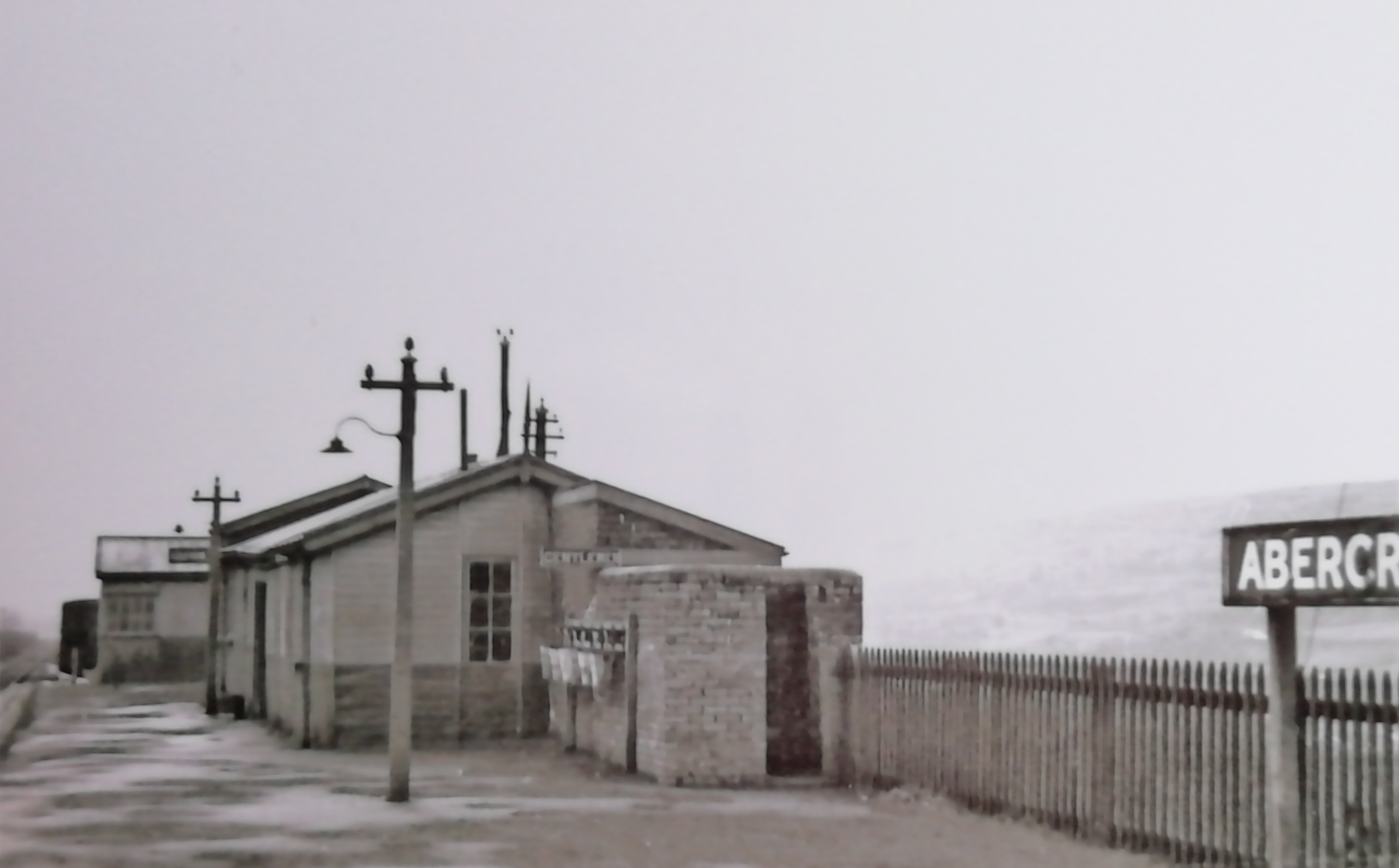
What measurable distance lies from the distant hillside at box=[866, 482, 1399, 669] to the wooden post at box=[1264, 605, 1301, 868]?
152 ft

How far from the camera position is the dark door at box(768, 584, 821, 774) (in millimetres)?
15750

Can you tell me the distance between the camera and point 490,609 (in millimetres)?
19953

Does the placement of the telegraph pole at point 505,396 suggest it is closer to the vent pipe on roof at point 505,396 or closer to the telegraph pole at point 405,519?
the vent pipe on roof at point 505,396

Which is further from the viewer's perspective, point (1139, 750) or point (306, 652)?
point (306, 652)

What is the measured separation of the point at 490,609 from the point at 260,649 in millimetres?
6826

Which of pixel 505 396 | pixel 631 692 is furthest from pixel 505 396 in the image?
pixel 631 692

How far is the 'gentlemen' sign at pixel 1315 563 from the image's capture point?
760cm

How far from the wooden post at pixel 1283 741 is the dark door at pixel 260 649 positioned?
18.2 m

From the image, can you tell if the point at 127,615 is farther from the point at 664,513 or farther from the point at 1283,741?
the point at 1283,741

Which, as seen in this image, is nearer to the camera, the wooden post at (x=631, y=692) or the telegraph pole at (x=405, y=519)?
the telegraph pole at (x=405, y=519)

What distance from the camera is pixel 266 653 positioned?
79.6 ft

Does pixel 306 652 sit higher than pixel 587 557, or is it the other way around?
pixel 587 557

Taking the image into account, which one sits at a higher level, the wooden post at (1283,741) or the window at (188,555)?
the window at (188,555)

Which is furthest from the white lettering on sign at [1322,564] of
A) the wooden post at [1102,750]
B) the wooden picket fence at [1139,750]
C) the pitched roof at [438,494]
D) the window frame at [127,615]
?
the window frame at [127,615]
